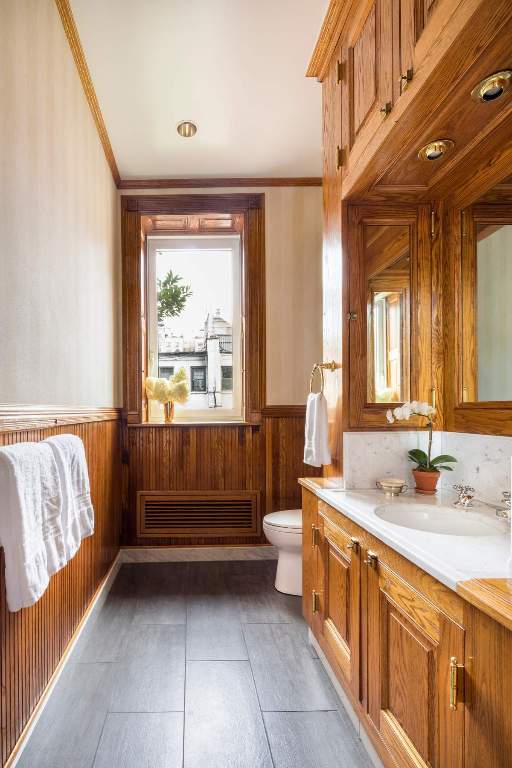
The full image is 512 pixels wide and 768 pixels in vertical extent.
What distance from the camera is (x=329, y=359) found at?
216 centimetres

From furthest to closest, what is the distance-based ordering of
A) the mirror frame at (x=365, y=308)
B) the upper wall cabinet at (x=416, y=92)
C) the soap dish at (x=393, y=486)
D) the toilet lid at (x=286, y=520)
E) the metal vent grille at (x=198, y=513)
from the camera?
the metal vent grille at (x=198, y=513) → the toilet lid at (x=286, y=520) → the mirror frame at (x=365, y=308) → the soap dish at (x=393, y=486) → the upper wall cabinet at (x=416, y=92)

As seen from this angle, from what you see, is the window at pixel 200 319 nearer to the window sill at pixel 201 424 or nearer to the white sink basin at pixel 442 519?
the window sill at pixel 201 424

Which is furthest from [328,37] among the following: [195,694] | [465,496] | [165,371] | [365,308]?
[195,694]

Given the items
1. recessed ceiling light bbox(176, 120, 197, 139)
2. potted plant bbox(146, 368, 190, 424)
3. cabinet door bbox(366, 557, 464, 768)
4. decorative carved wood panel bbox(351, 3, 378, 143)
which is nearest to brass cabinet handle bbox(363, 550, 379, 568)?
cabinet door bbox(366, 557, 464, 768)

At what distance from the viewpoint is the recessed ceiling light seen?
2.73m

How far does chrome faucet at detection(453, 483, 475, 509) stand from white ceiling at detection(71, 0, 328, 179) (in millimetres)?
1972

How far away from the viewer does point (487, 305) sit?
1628 millimetres

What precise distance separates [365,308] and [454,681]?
134cm

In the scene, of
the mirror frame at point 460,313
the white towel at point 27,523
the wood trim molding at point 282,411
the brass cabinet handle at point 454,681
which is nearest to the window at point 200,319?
the wood trim molding at point 282,411

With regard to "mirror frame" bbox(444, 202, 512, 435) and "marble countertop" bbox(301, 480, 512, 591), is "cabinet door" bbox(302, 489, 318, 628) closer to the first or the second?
"marble countertop" bbox(301, 480, 512, 591)

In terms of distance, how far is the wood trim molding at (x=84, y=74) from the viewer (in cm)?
198

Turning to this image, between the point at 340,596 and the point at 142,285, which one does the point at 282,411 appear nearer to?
the point at 142,285

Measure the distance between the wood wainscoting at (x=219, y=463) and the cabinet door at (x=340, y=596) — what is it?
4.28ft

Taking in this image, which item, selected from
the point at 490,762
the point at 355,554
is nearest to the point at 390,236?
the point at 355,554
